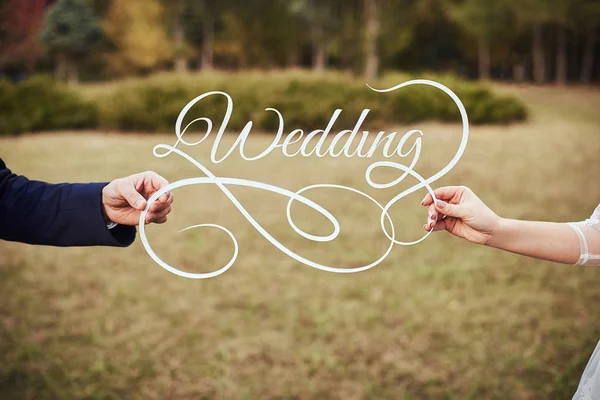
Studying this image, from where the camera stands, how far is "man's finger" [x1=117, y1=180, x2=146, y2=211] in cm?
135

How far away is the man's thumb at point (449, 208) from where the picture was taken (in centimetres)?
137

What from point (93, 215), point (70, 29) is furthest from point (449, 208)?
point (70, 29)

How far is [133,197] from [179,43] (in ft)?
60.3

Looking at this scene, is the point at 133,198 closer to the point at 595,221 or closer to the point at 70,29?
the point at 595,221

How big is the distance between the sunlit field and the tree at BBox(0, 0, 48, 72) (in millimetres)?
10723

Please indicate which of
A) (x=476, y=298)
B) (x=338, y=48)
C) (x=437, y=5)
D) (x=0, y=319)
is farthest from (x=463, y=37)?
(x=0, y=319)

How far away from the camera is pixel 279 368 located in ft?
10.3

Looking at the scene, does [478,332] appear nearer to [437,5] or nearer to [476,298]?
[476,298]

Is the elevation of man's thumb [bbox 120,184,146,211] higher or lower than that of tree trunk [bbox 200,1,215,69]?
higher

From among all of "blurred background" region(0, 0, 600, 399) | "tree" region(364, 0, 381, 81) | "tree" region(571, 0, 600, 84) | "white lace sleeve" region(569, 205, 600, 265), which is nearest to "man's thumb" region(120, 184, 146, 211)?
"white lace sleeve" region(569, 205, 600, 265)

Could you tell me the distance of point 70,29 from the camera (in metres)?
17.6

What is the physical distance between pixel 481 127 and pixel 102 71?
1482cm

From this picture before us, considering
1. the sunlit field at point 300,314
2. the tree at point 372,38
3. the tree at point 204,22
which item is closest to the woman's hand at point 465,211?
the sunlit field at point 300,314

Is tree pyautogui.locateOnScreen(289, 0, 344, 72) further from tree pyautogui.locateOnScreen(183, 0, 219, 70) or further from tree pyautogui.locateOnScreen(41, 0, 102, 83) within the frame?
tree pyautogui.locateOnScreen(41, 0, 102, 83)
